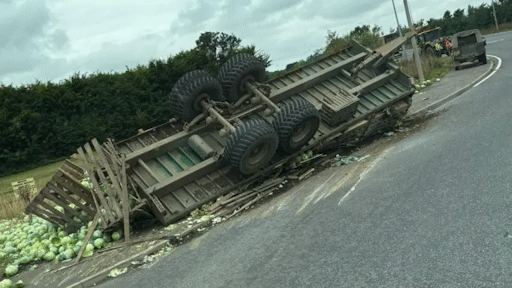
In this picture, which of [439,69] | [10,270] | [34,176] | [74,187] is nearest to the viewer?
[10,270]

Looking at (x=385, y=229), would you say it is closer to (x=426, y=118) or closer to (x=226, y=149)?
(x=226, y=149)

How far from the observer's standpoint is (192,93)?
9539 mm

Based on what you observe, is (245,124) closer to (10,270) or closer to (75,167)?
(75,167)

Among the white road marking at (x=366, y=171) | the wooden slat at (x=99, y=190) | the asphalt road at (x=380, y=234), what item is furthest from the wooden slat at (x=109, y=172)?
the white road marking at (x=366, y=171)

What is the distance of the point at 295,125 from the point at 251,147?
112 cm

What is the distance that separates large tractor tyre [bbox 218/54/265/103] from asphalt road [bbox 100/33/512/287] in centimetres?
274

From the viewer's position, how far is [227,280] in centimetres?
532

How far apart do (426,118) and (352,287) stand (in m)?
9.56

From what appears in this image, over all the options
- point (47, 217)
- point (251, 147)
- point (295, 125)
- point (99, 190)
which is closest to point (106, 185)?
point (99, 190)

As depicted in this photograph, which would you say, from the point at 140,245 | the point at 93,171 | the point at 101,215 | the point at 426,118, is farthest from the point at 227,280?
the point at 426,118

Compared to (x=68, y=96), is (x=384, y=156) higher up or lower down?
lower down

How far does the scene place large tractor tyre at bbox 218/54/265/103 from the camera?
33.8 ft

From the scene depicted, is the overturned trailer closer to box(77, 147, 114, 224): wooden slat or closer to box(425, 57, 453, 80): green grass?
box(77, 147, 114, 224): wooden slat

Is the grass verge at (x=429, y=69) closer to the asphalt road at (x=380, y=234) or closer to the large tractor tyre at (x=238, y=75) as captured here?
the large tractor tyre at (x=238, y=75)
